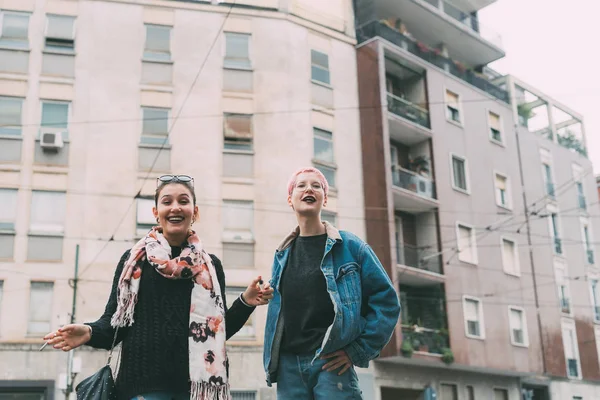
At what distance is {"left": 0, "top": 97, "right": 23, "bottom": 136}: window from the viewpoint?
2734 cm

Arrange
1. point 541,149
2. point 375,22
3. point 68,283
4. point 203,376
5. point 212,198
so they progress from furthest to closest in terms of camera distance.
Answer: point 541,149
point 375,22
point 212,198
point 68,283
point 203,376

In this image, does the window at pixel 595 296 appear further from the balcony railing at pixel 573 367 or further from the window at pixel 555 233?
the balcony railing at pixel 573 367

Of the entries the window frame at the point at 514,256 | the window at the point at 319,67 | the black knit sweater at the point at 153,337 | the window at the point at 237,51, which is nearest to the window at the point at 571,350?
the window frame at the point at 514,256

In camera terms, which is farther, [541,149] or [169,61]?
[541,149]

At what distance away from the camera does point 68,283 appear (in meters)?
25.8

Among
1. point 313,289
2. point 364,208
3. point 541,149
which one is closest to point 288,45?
point 364,208

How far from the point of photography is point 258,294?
4926 mm

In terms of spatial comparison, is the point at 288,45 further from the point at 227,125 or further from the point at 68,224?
the point at 68,224

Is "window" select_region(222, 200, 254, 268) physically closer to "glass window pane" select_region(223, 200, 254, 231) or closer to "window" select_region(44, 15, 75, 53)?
"glass window pane" select_region(223, 200, 254, 231)

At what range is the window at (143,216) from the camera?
1072 inches

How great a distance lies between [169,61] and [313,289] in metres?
25.7

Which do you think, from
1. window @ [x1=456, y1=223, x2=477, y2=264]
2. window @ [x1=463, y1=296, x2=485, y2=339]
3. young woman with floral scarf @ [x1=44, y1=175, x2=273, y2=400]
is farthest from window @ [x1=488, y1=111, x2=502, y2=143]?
young woman with floral scarf @ [x1=44, y1=175, x2=273, y2=400]

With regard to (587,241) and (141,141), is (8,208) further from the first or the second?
(587,241)

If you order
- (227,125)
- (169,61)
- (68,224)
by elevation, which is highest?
(169,61)
